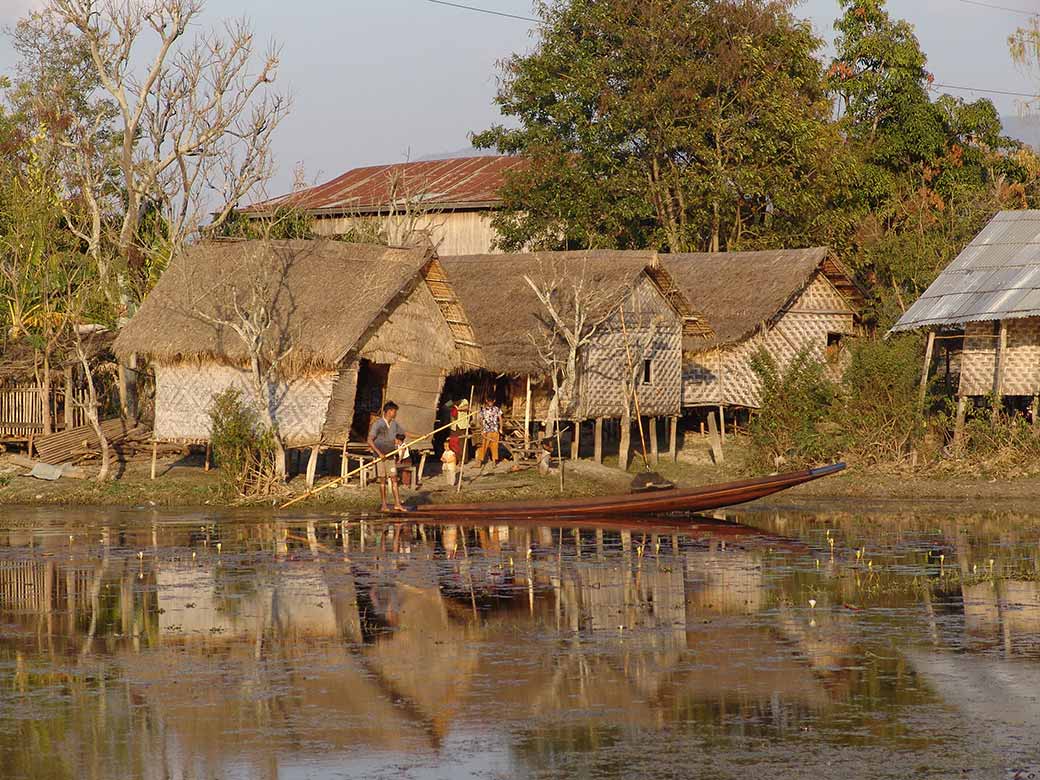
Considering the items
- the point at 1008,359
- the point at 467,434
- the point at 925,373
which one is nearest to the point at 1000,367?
the point at 1008,359

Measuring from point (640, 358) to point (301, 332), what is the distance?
6276 millimetres

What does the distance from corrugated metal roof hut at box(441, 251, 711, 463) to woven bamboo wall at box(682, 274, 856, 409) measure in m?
0.98

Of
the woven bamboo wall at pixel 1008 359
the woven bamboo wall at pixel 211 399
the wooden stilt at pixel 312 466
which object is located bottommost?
the wooden stilt at pixel 312 466

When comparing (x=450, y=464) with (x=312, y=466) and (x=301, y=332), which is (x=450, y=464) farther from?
(x=301, y=332)

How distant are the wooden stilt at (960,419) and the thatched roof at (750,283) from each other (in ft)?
15.8

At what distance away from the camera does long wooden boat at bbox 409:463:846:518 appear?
18531 millimetres

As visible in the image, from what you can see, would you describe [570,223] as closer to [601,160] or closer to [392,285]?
[601,160]

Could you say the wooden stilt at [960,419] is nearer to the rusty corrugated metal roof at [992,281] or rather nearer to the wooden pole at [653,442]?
the rusty corrugated metal roof at [992,281]

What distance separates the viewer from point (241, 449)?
22.3 m

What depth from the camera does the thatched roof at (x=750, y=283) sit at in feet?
90.7

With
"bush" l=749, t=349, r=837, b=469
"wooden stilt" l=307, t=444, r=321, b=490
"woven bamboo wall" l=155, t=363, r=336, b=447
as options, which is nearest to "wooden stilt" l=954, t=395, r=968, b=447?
"bush" l=749, t=349, r=837, b=469

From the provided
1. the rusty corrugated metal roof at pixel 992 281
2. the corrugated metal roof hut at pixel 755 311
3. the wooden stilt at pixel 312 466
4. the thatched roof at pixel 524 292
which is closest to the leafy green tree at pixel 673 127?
the corrugated metal roof hut at pixel 755 311

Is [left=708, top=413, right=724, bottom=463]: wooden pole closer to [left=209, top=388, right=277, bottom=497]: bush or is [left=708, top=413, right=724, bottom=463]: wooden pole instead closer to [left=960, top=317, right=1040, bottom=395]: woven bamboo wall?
[left=960, top=317, right=1040, bottom=395]: woven bamboo wall

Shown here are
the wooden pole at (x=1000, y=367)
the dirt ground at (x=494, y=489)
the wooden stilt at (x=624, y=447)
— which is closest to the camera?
the dirt ground at (x=494, y=489)
